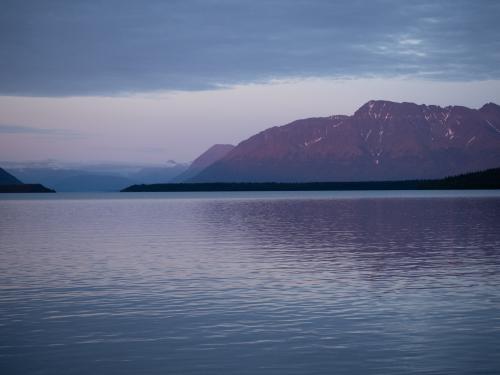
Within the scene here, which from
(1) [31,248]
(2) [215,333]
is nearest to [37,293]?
(2) [215,333]

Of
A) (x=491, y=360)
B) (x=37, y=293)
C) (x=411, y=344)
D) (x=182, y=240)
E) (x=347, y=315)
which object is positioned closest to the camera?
(x=491, y=360)

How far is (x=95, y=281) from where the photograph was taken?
32.1 metres

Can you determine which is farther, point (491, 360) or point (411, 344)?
point (411, 344)

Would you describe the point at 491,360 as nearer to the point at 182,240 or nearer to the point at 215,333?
the point at 215,333

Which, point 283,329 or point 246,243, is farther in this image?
point 246,243

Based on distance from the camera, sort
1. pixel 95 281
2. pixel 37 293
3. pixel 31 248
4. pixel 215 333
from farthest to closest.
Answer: pixel 31 248 < pixel 95 281 < pixel 37 293 < pixel 215 333

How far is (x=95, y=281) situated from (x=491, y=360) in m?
19.9

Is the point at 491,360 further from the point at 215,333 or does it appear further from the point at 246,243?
the point at 246,243

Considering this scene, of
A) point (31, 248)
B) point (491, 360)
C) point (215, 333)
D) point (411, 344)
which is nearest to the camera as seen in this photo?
point (491, 360)

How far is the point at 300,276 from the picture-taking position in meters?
32.5

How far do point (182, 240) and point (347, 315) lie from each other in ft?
110

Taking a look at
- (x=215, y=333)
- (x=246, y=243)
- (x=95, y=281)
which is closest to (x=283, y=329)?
(x=215, y=333)

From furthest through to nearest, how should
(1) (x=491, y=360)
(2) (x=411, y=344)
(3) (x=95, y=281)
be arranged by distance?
(3) (x=95, y=281), (2) (x=411, y=344), (1) (x=491, y=360)

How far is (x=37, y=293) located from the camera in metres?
28.5
